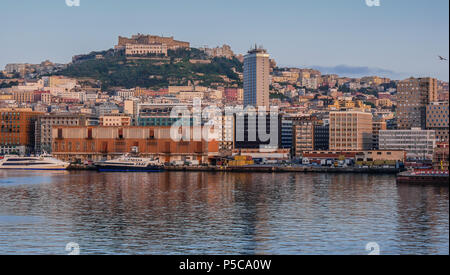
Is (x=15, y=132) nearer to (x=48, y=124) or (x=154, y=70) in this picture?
(x=48, y=124)

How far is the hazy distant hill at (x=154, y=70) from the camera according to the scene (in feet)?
424

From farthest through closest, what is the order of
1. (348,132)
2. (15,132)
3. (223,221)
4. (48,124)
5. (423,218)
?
(15,132) → (48,124) → (348,132) → (423,218) → (223,221)

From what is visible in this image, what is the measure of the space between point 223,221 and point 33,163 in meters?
41.3

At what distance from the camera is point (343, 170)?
179 ft

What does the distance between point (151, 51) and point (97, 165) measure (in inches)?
3314

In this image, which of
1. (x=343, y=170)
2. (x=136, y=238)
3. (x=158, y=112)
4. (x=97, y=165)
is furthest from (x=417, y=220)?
(x=158, y=112)

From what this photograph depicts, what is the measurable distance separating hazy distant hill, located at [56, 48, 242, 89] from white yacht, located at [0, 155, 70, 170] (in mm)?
67747

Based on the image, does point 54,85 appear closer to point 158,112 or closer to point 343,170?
point 158,112

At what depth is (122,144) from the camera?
62.9 metres

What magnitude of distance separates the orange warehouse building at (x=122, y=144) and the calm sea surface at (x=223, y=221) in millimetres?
29984

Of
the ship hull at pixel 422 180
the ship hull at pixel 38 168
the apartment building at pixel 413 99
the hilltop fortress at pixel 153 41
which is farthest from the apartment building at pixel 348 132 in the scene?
the hilltop fortress at pixel 153 41

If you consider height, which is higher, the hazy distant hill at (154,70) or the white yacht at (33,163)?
the hazy distant hill at (154,70)

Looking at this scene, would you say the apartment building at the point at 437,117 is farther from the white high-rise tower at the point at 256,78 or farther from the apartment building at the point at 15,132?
the white high-rise tower at the point at 256,78

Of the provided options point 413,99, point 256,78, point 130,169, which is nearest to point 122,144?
point 130,169
